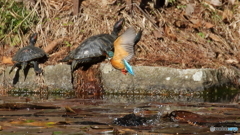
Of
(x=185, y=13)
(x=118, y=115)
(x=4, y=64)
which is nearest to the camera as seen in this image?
(x=118, y=115)

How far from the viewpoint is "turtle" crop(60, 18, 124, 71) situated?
7.90 m

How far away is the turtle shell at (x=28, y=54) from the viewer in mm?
7840

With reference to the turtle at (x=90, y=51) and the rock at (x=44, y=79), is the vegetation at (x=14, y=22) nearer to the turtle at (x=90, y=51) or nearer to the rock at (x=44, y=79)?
the rock at (x=44, y=79)

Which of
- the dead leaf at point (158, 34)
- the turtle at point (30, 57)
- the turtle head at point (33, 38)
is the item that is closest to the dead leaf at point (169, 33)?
the dead leaf at point (158, 34)

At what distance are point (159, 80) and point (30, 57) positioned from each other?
216 centimetres

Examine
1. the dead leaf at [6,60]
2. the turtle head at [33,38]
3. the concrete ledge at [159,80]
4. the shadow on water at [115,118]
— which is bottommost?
the shadow on water at [115,118]

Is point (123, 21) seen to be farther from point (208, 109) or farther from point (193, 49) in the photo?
point (208, 109)

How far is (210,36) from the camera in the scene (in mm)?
9336

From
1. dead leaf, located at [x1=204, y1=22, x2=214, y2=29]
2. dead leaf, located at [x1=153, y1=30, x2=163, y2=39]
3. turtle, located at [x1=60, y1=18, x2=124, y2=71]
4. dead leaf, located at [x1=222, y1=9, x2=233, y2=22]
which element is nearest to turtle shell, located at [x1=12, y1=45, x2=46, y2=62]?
turtle, located at [x1=60, y1=18, x2=124, y2=71]

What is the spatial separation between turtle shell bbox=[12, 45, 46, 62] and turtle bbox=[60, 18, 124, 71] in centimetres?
43

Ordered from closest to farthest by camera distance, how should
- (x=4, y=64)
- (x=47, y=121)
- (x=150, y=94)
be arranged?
(x=47, y=121) → (x=150, y=94) → (x=4, y=64)

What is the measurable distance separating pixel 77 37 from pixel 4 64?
1440 millimetres

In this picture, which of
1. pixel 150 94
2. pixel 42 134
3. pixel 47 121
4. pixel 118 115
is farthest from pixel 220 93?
pixel 42 134

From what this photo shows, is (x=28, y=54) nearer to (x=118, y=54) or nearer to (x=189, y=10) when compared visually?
(x=118, y=54)
